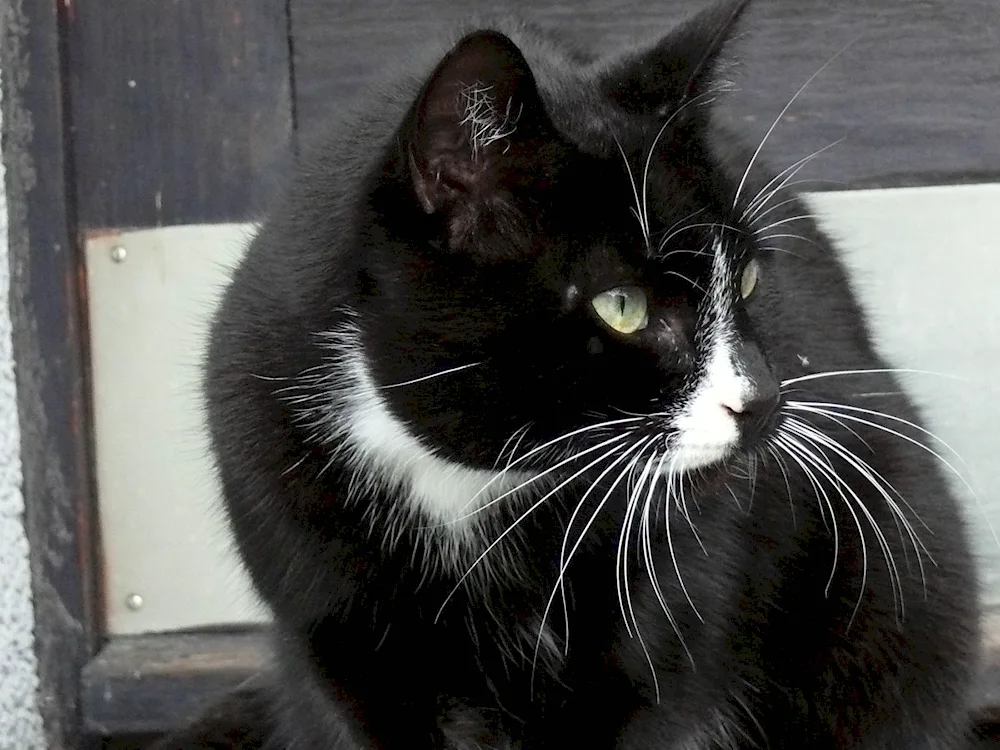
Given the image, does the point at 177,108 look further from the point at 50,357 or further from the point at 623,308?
the point at 623,308

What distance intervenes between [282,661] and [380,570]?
143mm

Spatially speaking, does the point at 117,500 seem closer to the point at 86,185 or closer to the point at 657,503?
the point at 86,185

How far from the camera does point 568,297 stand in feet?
1.96

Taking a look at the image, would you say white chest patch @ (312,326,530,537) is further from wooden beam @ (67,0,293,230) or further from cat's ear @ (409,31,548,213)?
wooden beam @ (67,0,293,230)

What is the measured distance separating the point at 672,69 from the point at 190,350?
23.0 inches

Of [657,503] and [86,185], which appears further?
[86,185]

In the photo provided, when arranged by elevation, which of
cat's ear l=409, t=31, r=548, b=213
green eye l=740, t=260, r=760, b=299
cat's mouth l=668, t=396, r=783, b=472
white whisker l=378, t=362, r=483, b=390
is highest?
cat's ear l=409, t=31, r=548, b=213

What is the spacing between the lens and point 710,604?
2.41 feet

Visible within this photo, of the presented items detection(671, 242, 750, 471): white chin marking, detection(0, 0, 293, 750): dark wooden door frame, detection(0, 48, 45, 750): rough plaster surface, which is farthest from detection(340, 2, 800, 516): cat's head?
detection(0, 48, 45, 750): rough plaster surface

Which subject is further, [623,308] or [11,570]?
[11,570]

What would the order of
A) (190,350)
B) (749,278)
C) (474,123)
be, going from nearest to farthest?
1. (474,123)
2. (749,278)
3. (190,350)

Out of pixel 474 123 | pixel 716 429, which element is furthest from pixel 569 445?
pixel 474 123

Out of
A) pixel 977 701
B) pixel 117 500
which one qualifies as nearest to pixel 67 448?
pixel 117 500

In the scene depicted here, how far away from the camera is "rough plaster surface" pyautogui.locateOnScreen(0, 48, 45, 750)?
1.01m
